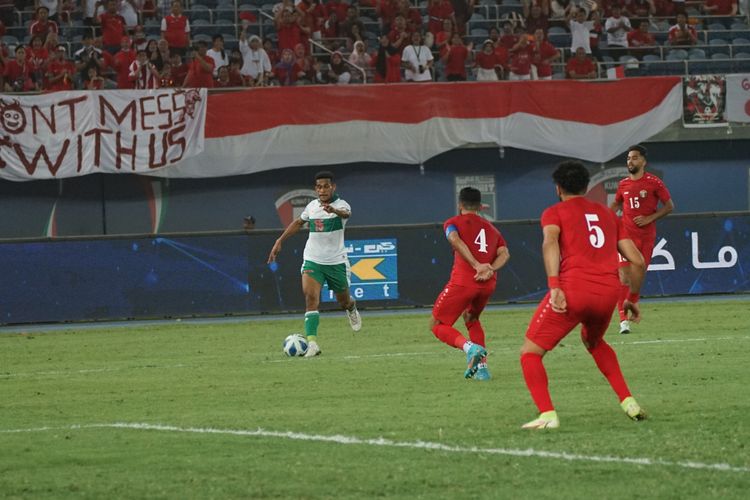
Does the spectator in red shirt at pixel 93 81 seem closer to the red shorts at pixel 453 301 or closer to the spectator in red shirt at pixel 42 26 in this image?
the spectator in red shirt at pixel 42 26

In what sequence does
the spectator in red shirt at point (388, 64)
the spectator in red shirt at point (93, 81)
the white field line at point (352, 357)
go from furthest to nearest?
the spectator in red shirt at point (388, 64) → the spectator in red shirt at point (93, 81) → the white field line at point (352, 357)

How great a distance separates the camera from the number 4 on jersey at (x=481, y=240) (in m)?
14.1

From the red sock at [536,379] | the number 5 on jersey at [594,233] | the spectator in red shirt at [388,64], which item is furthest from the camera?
the spectator in red shirt at [388,64]

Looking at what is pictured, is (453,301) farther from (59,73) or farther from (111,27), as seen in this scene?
(111,27)

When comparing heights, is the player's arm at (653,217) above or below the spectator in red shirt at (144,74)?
below

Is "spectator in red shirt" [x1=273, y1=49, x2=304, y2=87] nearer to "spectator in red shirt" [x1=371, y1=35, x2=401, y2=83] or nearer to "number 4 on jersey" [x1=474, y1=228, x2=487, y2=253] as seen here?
"spectator in red shirt" [x1=371, y1=35, x2=401, y2=83]

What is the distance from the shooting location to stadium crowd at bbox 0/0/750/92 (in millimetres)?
29078

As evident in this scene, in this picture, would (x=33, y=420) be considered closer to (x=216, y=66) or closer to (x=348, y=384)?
(x=348, y=384)

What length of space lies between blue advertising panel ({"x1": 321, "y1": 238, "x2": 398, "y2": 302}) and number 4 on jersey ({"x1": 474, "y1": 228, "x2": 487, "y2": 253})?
11.2 metres

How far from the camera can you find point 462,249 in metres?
13.9

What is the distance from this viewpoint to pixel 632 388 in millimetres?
12531

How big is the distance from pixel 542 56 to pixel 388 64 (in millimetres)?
3728

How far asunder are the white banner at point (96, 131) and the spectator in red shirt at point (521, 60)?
7125 mm

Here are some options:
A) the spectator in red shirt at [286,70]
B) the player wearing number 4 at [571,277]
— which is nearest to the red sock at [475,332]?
the player wearing number 4 at [571,277]
